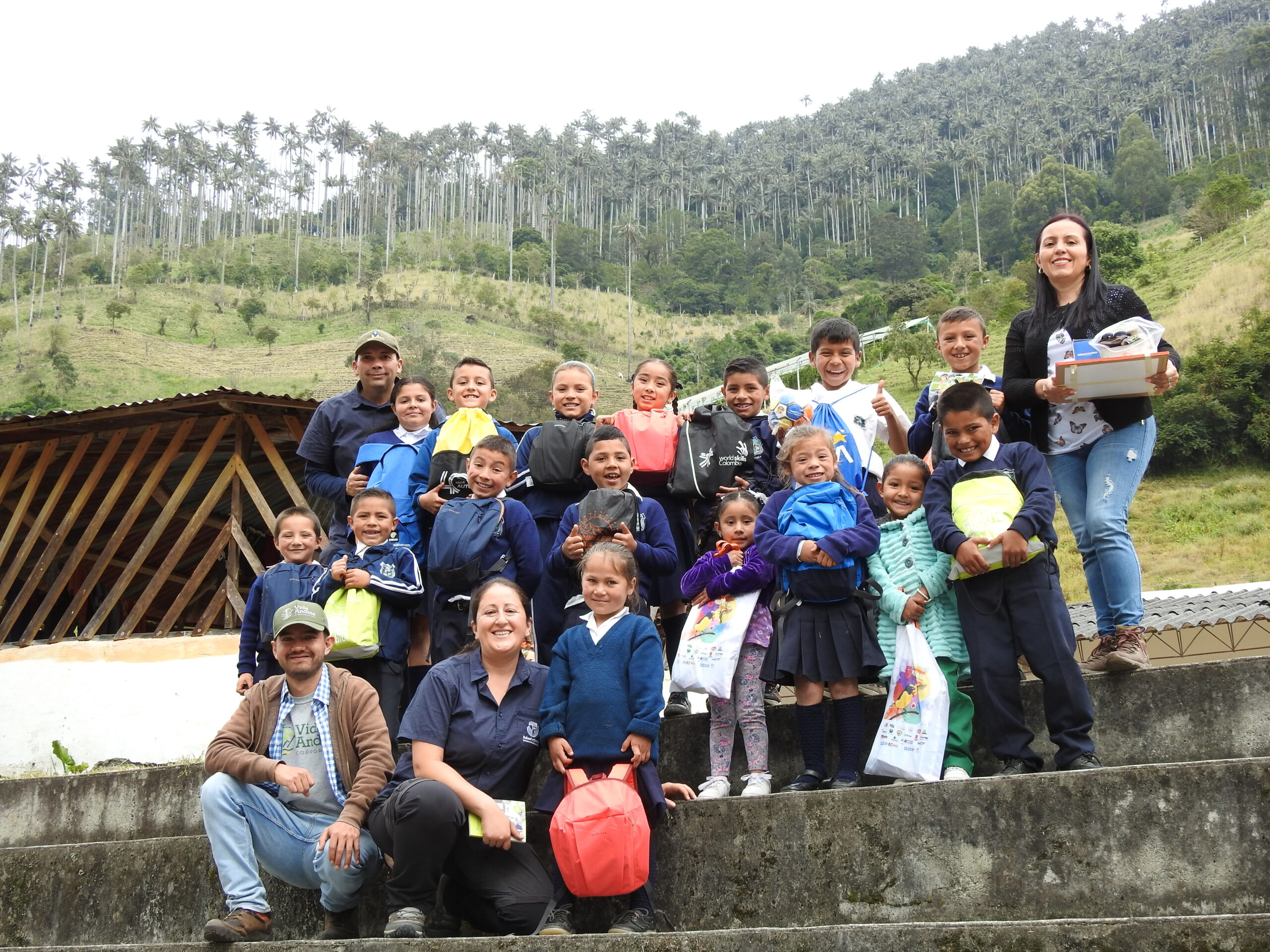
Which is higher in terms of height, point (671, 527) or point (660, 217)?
point (660, 217)

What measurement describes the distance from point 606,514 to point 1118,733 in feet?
6.86

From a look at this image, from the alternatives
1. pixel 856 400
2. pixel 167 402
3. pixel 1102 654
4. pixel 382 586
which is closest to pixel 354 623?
pixel 382 586

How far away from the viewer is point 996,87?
372ft

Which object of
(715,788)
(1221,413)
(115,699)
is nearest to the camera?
(715,788)

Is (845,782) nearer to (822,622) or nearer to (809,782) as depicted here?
(809,782)

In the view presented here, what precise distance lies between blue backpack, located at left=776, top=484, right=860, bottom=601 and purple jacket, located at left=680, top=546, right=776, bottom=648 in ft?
0.36

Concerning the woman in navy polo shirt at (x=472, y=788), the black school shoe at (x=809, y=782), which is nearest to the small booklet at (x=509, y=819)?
the woman in navy polo shirt at (x=472, y=788)

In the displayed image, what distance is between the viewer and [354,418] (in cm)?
557

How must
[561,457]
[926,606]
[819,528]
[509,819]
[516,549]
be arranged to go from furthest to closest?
[561,457], [516,549], [819,528], [926,606], [509,819]

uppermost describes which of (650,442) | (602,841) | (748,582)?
(650,442)

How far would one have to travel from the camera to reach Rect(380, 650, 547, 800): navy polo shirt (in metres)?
3.67

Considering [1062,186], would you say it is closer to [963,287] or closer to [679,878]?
[963,287]

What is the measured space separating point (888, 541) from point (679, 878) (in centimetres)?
154

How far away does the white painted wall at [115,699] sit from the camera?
414 inches
